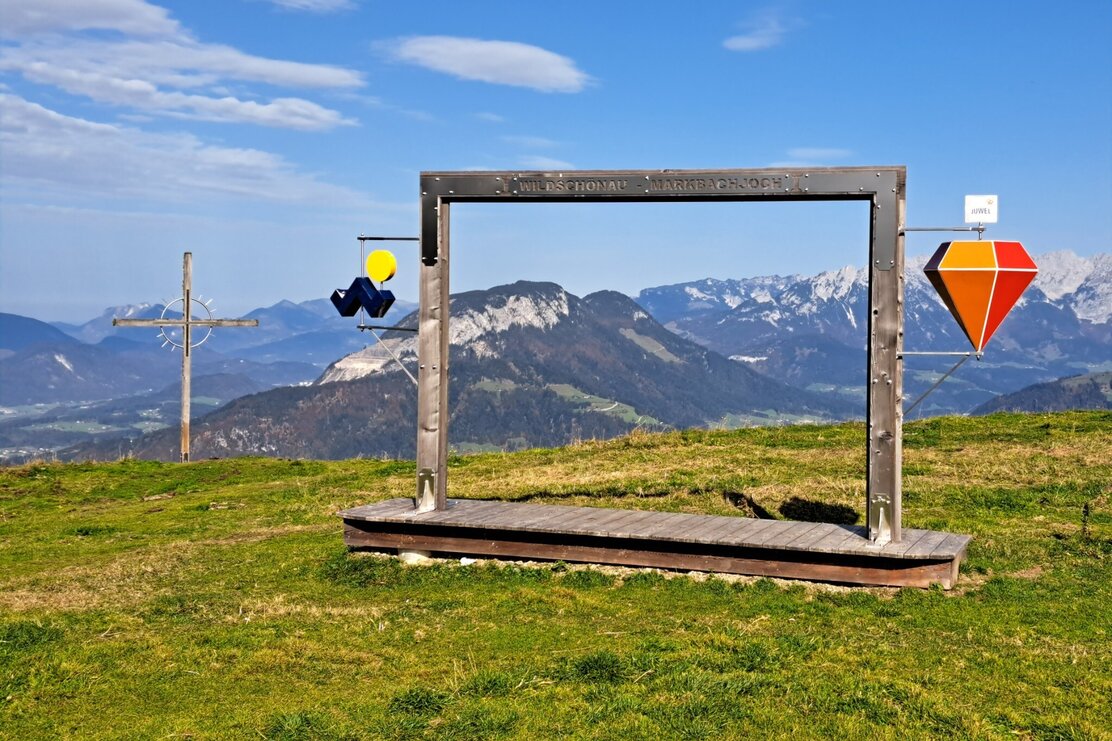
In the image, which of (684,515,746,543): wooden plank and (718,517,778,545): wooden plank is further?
(684,515,746,543): wooden plank

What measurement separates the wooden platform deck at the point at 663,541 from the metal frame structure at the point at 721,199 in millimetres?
608

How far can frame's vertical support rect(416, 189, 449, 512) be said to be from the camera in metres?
16.7

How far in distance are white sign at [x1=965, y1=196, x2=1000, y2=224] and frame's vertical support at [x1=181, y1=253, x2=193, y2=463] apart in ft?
85.1

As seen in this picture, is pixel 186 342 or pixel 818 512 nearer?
pixel 818 512

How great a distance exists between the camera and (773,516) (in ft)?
61.9

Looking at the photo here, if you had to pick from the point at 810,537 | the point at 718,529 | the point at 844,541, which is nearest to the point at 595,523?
the point at 718,529

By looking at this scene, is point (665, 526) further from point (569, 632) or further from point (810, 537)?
point (569, 632)

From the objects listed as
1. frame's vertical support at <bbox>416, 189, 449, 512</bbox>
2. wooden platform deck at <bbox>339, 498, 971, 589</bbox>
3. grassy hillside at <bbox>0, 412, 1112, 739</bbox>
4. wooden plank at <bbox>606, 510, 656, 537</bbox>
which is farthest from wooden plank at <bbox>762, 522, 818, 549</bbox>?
frame's vertical support at <bbox>416, 189, 449, 512</bbox>

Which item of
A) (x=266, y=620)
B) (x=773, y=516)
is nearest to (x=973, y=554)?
(x=773, y=516)

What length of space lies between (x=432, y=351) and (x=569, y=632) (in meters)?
5.97

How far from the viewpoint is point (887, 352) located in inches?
565

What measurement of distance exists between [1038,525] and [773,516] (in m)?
4.34

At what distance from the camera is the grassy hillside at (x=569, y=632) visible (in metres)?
9.14

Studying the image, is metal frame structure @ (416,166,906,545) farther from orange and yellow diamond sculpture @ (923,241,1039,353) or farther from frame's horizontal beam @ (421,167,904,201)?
orange and yellow diamond sculpture @ (923,241,1039,353)
